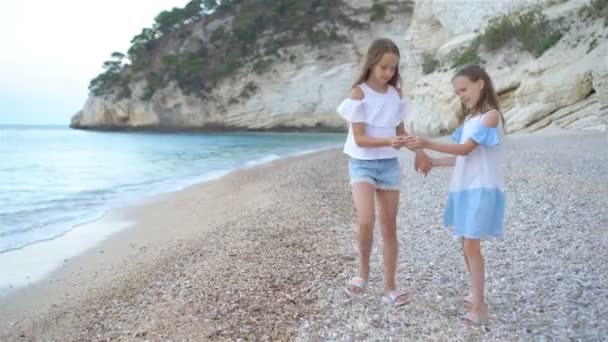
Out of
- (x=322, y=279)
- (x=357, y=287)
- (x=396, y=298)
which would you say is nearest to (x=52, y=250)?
(x=322, y=279)

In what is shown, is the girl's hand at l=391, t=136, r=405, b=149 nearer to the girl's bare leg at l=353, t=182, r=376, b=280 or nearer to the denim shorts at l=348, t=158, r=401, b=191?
the denim shorts at l=348, t=158, r=401, b=191

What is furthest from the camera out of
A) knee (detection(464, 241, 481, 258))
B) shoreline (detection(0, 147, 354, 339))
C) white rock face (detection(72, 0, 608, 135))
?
white rock face (detection(72, 0, 608, 135))

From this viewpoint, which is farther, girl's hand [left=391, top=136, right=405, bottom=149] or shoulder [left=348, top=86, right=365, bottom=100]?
shoulder [left=348, top=86, right=365, bottom=100]

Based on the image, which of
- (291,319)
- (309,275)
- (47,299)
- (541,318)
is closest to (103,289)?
(47,299)

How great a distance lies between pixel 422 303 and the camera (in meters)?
3.30

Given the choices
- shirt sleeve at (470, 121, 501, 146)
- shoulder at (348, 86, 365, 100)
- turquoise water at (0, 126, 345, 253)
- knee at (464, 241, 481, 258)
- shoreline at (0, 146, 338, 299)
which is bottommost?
turquoise water at (0, 126, 345, 253)

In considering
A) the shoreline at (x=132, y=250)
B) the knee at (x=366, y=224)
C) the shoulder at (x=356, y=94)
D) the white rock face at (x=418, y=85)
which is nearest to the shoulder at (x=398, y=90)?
the shoulder at (x=356, y=94)

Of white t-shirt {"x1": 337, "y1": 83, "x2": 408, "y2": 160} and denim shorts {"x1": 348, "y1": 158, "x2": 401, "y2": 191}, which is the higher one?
white t-shirt {"x1": 337, "y1": 83, "x2": 408, "y2": 160}

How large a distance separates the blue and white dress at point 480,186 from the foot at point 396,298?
589 millimetres

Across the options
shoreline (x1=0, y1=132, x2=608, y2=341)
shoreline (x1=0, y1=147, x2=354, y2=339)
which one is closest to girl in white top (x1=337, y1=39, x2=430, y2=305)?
shoreline (x1=0, y1=132, x2=608, y2=341)

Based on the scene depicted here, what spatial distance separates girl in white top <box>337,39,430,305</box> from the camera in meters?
3.14

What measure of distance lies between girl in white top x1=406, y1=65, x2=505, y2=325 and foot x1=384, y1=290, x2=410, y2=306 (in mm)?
407

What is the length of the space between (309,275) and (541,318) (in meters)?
1.71

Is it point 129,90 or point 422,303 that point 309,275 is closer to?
point 422,303
